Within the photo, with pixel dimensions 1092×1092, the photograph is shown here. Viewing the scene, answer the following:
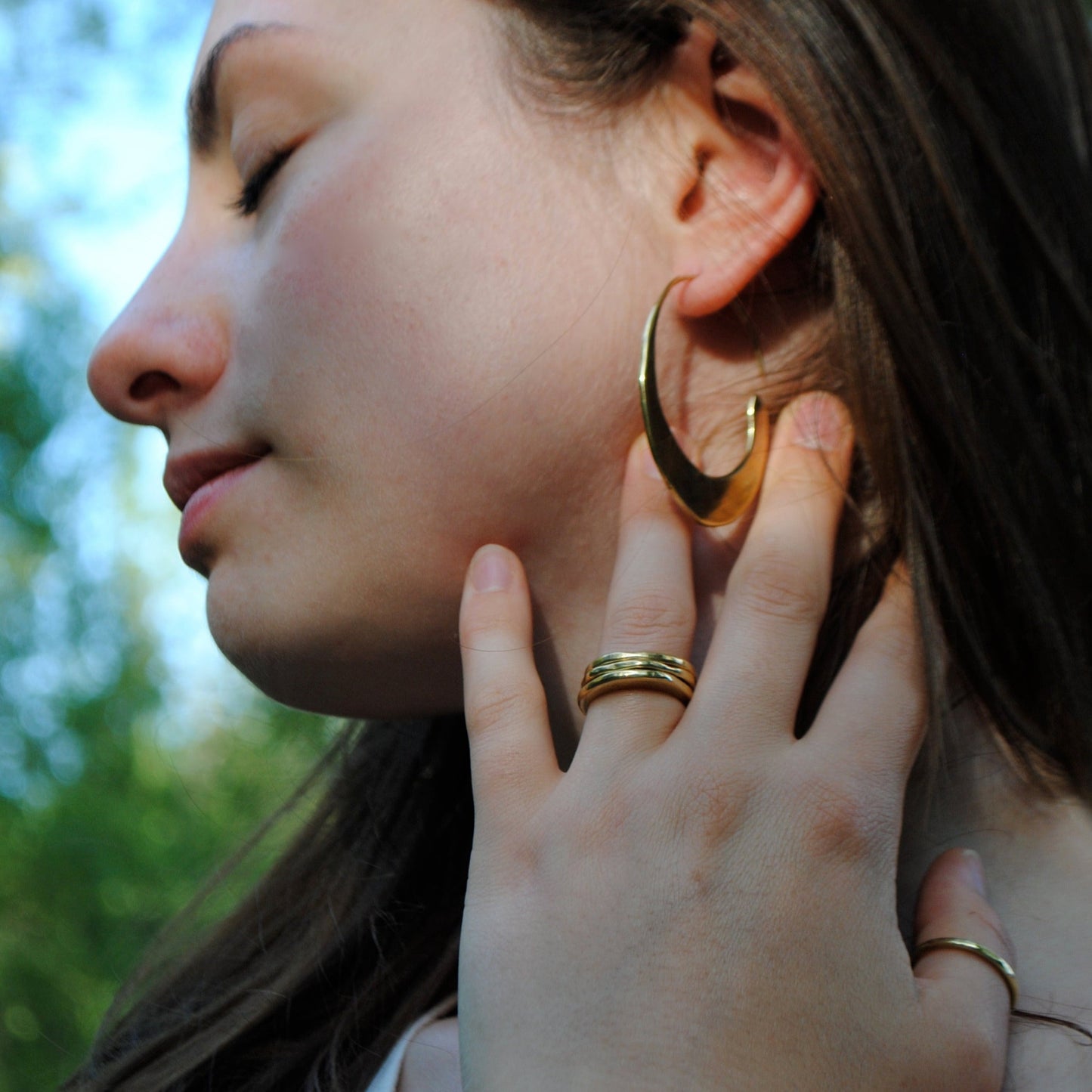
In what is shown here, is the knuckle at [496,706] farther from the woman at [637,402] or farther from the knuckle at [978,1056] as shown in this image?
the knuckle at [978,1056]

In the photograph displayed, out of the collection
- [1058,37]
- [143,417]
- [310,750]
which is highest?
[143,417]

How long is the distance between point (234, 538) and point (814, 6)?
36.5 inches

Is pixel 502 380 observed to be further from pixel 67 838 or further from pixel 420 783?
pixel 67 838

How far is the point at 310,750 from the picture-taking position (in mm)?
2168

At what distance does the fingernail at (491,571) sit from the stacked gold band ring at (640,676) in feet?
0.53

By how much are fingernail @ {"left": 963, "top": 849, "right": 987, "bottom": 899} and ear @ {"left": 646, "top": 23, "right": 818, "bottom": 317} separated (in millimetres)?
674

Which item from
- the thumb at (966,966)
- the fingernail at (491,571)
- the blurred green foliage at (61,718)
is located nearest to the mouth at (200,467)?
the fingernail at (491,571)

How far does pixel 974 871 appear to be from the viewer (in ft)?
3.70

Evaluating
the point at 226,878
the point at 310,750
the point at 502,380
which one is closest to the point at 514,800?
the point at 502,380

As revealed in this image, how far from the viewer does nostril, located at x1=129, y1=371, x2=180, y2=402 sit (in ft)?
4.53

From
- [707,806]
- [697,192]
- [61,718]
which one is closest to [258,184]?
[697,192]

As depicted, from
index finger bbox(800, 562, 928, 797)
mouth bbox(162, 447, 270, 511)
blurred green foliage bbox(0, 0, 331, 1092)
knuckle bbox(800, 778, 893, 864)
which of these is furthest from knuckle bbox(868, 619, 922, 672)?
blurred green foliage bbox(0, 0, 331, 1092)

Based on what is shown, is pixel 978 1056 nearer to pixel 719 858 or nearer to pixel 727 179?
pixel 719 858

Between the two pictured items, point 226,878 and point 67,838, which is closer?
point 226,878
